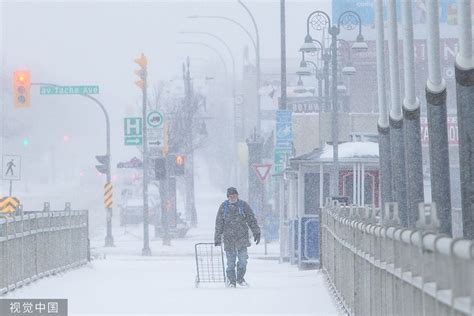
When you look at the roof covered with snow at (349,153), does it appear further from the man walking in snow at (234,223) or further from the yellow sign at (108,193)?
the yellow sign at (108,193)

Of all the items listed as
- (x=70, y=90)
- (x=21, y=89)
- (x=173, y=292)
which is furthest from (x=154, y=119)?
(x=173, y=292)

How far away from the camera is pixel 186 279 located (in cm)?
2583

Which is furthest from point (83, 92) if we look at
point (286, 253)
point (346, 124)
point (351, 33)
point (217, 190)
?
point (217, 190)

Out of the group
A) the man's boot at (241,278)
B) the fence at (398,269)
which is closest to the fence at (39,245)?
the man's boot at (241,278)

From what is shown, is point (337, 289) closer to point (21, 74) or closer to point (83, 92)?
point (21, 74)

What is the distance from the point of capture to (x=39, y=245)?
23.8 meters

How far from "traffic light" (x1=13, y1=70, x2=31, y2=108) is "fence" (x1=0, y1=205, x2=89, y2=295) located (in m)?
10.1

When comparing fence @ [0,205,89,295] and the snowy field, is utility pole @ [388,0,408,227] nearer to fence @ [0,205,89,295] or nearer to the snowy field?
the snowy field

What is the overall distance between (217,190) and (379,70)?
124358 millimetres

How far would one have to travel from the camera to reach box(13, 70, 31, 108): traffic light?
40031 millimetres

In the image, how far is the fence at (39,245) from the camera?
20.2 m

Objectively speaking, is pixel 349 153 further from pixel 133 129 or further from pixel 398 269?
pixel 398 269

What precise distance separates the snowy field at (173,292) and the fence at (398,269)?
1336 mm

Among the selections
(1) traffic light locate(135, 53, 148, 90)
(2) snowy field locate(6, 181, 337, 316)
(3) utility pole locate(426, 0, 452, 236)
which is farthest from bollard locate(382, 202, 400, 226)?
(1) traffic light locate(135, 53, 148, 90)
